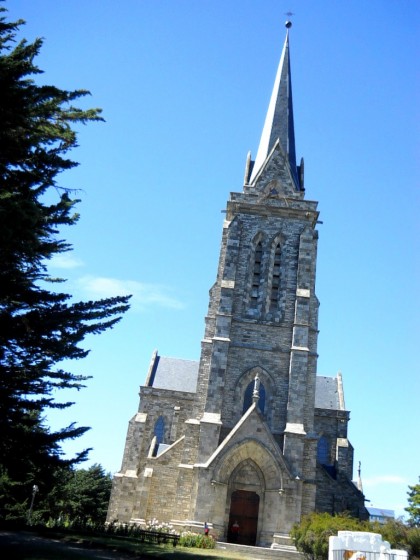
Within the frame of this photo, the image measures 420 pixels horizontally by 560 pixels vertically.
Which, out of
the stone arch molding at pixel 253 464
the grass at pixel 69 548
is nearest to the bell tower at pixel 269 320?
the stone arch molding at pixel 253 464

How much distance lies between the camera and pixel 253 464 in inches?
1001

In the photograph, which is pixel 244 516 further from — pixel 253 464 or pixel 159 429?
pixel 159 429

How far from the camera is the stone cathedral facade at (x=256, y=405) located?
Result: 24.8m

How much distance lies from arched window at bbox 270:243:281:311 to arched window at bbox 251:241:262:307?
0.78 m

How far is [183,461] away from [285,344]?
305 inches

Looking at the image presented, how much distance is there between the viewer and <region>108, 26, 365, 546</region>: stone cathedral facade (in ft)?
81.5

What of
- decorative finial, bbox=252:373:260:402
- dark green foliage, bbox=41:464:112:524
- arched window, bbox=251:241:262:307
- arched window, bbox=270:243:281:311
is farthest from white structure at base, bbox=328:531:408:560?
dark green foliage, bbox=41:464:112:524

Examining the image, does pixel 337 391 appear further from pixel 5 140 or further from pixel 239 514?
pixel 5 140

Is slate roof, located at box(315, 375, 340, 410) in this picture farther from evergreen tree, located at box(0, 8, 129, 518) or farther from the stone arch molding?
evergreen tree, located at box(0, 8, 129, 518)

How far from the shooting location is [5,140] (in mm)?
11195

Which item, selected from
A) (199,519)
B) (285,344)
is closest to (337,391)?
(285,344)

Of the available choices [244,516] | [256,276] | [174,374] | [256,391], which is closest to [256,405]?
[256,391]

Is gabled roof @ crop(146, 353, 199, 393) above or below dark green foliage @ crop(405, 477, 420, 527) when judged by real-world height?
above

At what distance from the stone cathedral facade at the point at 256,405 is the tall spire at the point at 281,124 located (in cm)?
11
